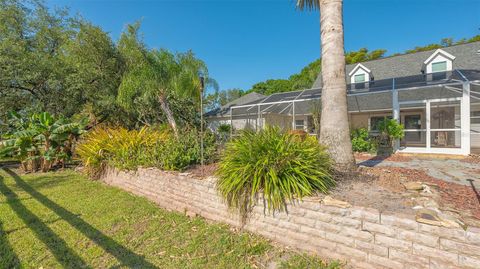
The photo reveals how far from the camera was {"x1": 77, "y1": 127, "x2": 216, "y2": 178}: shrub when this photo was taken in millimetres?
6230

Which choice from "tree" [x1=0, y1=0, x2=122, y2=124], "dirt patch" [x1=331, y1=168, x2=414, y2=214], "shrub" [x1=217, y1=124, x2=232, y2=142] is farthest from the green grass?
"tree" [x1=0, y1=0, x2=122, y2=124]

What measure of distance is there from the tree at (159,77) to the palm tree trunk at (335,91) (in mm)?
6314

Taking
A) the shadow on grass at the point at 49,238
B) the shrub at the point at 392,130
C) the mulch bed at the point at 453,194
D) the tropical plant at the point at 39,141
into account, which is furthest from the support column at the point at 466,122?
the tropical plant at the point at 39,141

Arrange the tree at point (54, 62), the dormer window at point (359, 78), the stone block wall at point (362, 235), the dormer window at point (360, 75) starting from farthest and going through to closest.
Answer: the dormer window at point (359, 78)
the dormer window at point (360, 75)
the tree at point (54, 62)
the stone block wall at point (362, 235)

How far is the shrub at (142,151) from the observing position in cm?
623

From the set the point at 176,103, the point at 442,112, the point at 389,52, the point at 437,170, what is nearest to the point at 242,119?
the point at 176,103

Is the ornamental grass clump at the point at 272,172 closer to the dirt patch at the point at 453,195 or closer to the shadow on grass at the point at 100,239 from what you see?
the dirt patch at the point at 453,195

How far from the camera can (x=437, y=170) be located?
253 inches

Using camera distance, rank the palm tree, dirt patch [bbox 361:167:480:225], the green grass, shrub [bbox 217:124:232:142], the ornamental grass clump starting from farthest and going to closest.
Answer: shrub [bbox 217:124:232:142] < the palm tree < the ornamental grass clump < the green grass < dirt patch [bbox 361:167:480:225]

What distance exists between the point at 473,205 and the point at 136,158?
740cm

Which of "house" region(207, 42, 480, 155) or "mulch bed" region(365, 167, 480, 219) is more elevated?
"house" region(207, 42, 480, 155)

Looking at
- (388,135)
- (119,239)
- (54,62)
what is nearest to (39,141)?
(54,62)

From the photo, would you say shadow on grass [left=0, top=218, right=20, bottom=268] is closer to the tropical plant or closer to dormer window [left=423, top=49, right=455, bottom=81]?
the tropical plant

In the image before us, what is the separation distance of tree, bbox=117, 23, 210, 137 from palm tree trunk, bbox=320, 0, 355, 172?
20.7ft
